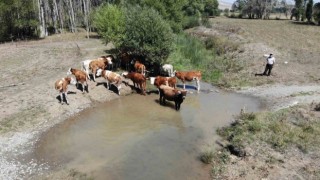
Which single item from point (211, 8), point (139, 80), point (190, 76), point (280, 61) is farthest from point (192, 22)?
point (211, 8)

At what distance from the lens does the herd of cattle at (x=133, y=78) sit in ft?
65.8

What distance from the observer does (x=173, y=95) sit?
1992 centimetres

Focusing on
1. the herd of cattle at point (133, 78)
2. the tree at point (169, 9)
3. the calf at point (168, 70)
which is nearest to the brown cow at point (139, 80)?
the herd of cattle at point (133, 78)

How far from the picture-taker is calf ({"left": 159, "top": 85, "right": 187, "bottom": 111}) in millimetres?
19641

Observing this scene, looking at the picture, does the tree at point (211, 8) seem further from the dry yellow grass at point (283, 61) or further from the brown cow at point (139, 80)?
the brown cow at point (139, 80)

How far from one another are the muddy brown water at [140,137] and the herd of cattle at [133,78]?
883mm

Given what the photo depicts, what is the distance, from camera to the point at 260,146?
14367mm

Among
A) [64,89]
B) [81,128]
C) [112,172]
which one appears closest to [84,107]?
[64,89]

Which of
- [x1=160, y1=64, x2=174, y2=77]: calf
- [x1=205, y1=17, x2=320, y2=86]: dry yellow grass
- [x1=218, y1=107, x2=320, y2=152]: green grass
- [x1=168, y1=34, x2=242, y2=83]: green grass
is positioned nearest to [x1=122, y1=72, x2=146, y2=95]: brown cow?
[x1=160, y1=64, x2=174, y2=77]: calf

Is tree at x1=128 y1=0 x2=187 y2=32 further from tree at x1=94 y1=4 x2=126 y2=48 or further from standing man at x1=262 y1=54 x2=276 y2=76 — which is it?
standing man at x1=262 y1=54 x2=276 y2=76

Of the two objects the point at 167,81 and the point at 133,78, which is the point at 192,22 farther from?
the point at 167,81

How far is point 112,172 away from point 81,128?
5.05 meters

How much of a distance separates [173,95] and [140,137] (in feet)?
14.4

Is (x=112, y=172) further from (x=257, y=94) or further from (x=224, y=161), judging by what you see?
(x=257, y=94)
